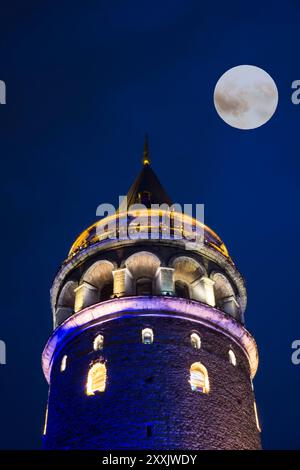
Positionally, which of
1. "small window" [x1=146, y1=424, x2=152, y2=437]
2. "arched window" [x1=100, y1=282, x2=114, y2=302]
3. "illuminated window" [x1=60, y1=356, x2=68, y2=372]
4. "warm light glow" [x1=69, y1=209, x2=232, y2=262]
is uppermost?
"warm light glow" [x1=69, y1=209, x2=232, y2=262]

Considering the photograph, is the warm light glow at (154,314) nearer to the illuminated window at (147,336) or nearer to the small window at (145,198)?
the illuminated window at (147,336)

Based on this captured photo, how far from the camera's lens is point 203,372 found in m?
26.0

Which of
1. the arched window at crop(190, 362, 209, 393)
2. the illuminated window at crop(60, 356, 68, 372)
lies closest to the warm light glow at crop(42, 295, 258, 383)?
the illuminated window at crop(60, 356, 68, 372)

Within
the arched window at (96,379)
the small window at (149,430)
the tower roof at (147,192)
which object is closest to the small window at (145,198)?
the tower roof at (147,192)

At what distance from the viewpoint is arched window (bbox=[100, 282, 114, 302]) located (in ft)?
96.7

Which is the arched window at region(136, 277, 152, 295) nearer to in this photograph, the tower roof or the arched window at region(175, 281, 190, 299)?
the arched window at region(175, 281, 190, 299)

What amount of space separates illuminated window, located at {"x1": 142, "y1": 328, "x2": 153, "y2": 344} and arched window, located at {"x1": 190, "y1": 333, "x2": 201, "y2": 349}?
1489mm

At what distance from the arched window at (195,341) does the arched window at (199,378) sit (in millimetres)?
801

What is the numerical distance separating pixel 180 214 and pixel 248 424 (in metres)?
9.90

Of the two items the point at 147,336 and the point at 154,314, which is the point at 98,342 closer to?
the point at 147,336

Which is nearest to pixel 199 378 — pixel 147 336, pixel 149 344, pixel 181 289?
pixel 149 344

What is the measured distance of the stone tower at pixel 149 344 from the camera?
24156 mm
